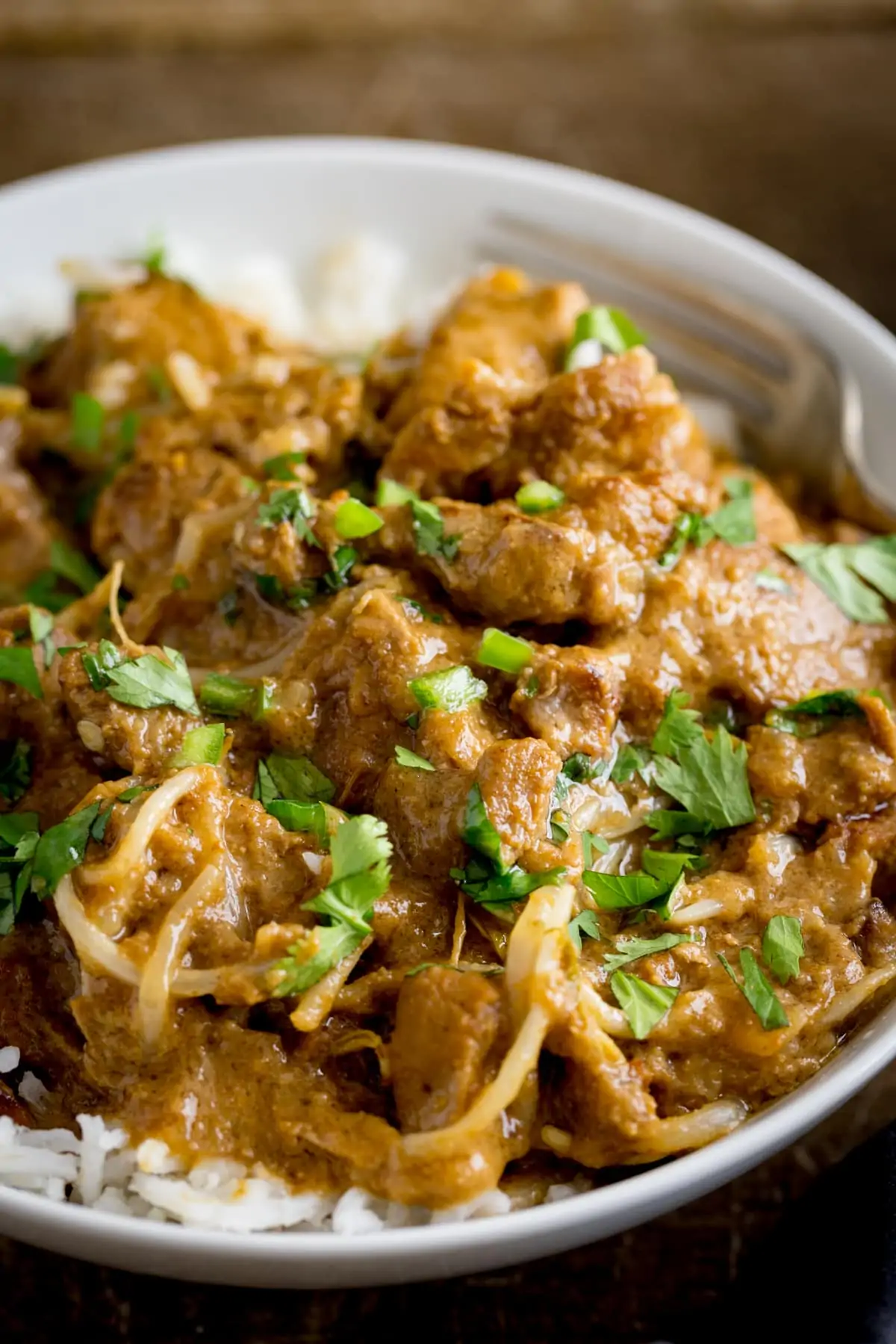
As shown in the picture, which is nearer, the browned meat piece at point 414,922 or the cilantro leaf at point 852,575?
the browned meat piece at point 414,922

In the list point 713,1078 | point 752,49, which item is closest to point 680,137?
point 752,49

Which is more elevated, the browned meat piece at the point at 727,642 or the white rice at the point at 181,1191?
the browned meat piece at the point at 727,642

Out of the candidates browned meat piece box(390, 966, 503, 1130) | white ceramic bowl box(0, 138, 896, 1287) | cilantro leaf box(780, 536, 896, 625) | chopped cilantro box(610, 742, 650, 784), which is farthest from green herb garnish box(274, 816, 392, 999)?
white ceramic bowl box(0, 138, 896, 1287)

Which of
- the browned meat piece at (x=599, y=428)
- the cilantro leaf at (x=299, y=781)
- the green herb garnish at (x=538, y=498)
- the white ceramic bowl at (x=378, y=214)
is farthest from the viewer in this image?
the white ceramic bowl at (x=378, y=214)

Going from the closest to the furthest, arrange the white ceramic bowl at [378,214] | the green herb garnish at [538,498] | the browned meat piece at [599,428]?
the green herb garnish at [538,498] → the browned meat piece at [599,428] → the white ceramic bowl at [378,214]

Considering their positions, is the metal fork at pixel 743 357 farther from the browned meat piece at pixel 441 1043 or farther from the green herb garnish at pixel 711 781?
the browned meat piece at pixel 441 1043

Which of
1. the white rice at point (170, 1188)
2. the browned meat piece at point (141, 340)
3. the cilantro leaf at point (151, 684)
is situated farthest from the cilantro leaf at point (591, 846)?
the browned meat piece at point (141, 340)

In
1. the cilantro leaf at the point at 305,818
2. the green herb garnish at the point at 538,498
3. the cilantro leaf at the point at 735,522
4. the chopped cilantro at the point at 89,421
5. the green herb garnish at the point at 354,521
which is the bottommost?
the chopped cilantro at the point at 89,421
